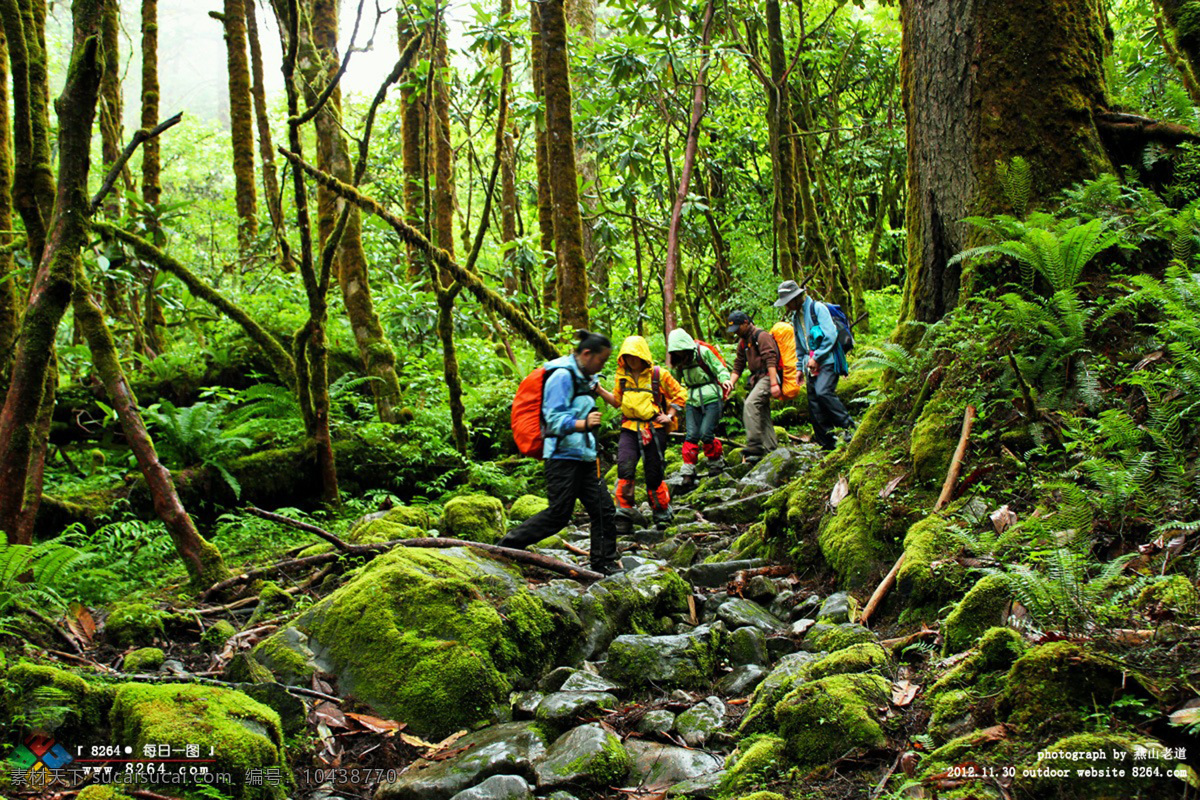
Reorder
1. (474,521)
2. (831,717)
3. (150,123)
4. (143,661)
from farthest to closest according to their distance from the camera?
1. (150,123)
2. (474,521)
3. (143,661)
4. (831,717)

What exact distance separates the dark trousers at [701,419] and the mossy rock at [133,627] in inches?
277

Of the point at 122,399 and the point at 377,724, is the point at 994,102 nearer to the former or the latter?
the point at 377,724

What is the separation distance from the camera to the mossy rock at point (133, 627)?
5.23 metres

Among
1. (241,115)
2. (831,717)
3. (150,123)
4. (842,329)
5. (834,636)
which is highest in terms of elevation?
(241,115)

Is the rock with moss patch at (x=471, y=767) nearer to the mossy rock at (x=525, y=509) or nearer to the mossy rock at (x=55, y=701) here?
the mossy rock at (x=55, y=701)

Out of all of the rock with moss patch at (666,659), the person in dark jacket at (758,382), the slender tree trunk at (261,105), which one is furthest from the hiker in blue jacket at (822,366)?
the slender tree trunk at (261,105)

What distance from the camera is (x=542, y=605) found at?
16.2ft

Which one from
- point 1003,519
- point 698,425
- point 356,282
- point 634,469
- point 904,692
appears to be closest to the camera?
point 904,692

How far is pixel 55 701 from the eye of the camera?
3.42 metres

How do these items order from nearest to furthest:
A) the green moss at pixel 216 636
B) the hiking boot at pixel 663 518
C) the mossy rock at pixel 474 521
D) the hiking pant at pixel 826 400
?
the green moss at pixel 216 636, the mossy rock at pixel 474 521, the hiking boot at pixel 663 518, the hiking pant at pixel 826 400

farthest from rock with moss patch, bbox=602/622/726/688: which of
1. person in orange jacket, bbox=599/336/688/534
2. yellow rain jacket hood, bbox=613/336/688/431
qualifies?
yellow rain jacket hood, bbox=613/336/688/431

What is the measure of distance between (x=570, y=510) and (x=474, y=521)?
123 centimetres

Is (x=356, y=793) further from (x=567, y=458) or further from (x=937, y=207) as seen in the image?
(x=937, y=207)

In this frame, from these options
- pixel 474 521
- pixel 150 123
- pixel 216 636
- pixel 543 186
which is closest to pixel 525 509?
pixel 474 521
